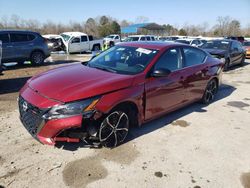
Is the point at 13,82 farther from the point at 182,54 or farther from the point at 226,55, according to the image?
the point at 226,55

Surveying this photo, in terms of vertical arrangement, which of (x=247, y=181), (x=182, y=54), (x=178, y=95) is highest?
(x=182, y=54)

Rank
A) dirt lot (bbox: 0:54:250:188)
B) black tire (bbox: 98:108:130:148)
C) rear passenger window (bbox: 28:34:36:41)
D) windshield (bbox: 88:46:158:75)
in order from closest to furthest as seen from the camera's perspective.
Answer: dirt lot (bbox: 0:54:250:188) → black tire (bbox: 98:108:130:148) → windshield (bbox: 88:46:158:75) → rear passenger window (bbox: 28:34:36:41)

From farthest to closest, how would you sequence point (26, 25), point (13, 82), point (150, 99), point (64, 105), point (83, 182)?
point (26, 25), point (13, 82), point (150, 99), point (64, 105), point (83, 182)

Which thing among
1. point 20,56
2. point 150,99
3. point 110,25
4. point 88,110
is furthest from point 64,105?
point 110,25

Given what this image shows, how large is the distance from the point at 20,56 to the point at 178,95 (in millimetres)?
9347

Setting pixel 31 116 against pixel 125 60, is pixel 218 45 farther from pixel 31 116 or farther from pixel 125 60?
pixel 31 116

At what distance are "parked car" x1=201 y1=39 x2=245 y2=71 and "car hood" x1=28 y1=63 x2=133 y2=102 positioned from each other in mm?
8332

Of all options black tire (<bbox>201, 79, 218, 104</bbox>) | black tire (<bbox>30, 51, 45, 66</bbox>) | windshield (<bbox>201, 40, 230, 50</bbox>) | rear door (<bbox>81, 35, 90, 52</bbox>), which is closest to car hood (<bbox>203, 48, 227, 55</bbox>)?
windshield (<bbox>201, 40, 230, 50</bbox>)

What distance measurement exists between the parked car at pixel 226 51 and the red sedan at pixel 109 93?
638 centimetres

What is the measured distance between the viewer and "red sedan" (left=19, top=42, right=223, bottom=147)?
330 cm

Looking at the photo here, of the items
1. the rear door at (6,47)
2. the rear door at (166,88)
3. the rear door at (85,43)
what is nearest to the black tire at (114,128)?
the rear door at (166,88)

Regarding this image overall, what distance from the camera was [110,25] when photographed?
4919 centimetres

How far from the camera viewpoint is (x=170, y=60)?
471cm

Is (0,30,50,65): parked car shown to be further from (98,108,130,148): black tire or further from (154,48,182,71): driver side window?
(98,108,130,148): black tire
